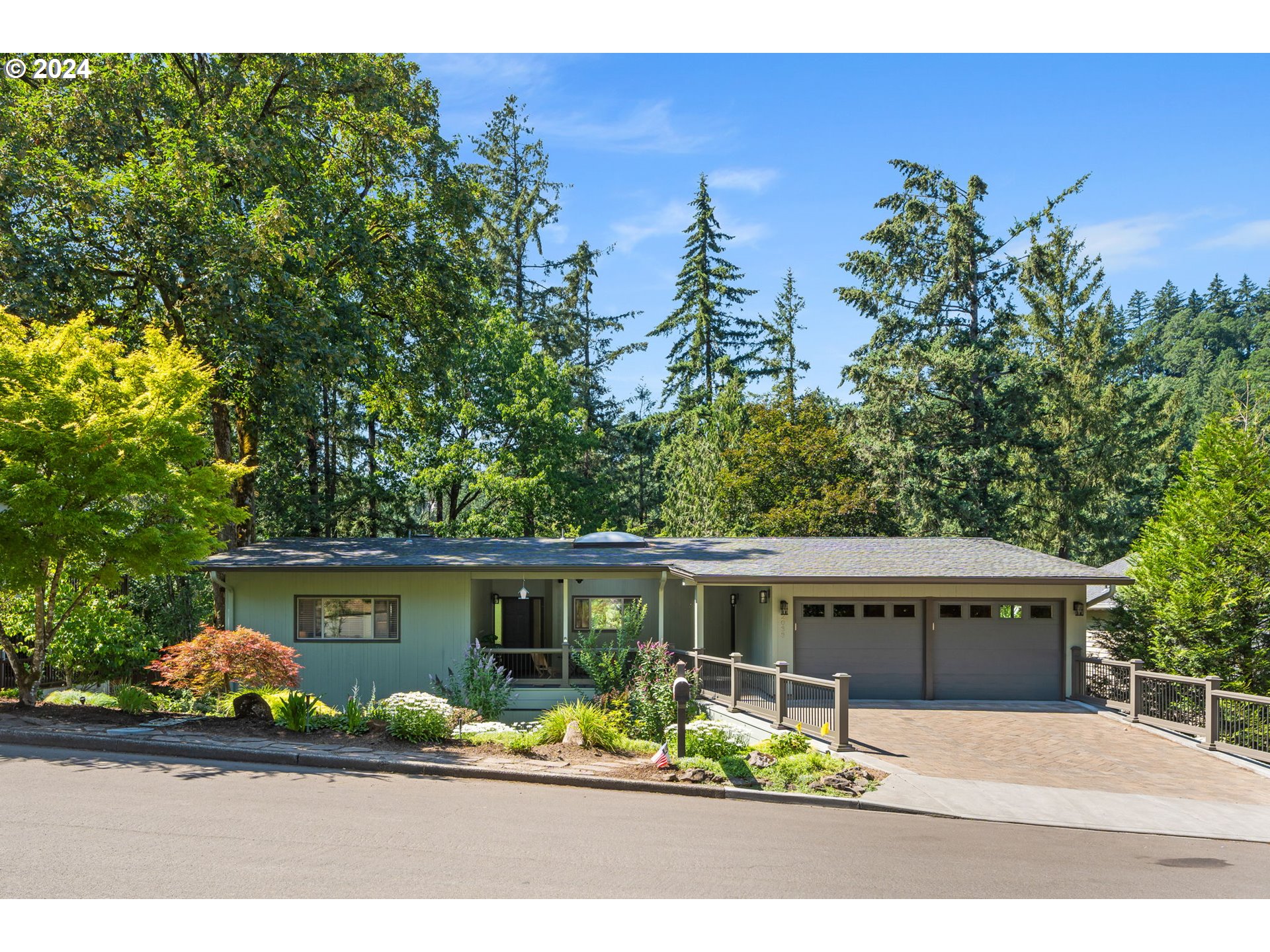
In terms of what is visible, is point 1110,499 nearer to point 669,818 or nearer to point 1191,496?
point 1191,496

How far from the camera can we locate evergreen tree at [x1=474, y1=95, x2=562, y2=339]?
1519 inches

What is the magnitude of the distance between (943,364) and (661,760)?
22.6 metres

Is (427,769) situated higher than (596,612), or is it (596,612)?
(596,612)

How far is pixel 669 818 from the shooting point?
8.49 m

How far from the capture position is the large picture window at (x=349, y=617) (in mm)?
16703

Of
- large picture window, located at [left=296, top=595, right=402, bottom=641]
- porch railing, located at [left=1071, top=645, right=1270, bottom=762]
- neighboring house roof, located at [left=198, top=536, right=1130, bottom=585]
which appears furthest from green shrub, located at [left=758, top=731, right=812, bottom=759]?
large picture window, located at [left=296, top=595, right=402, bottom=641]

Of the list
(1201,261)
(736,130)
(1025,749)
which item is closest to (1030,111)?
(736,130)

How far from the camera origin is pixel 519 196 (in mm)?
38938

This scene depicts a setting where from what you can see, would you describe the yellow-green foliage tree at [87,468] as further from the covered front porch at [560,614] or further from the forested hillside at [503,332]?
the covered front porch at [560,614]

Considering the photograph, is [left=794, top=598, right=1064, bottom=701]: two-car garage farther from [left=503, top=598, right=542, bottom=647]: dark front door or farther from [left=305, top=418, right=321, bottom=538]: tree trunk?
[left=305, top=418, right=321, bottom=538]: tree trunk

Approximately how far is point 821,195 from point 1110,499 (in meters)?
24.1

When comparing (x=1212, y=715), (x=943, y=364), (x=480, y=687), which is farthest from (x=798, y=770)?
(x=943, y=364)

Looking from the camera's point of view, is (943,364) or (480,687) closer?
(480,687)

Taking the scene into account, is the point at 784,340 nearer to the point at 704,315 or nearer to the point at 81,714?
the point at 704,315
